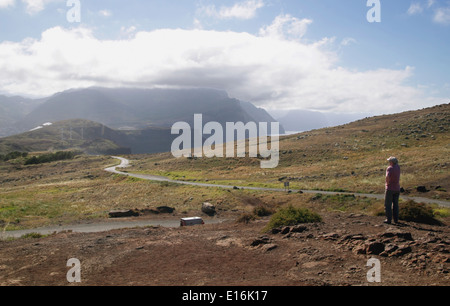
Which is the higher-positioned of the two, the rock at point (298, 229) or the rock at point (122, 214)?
the rock at point (298, 229)

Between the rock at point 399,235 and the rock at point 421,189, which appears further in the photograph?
the rock at point 421,189

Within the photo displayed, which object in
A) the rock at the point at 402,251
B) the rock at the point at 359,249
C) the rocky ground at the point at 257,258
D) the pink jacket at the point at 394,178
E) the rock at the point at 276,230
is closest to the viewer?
the rocky ground at the point at 257,258

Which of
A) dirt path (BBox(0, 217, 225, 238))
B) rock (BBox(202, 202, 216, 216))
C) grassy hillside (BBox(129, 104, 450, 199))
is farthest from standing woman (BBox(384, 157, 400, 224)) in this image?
rock (BBox(202, 202, 216, 216))

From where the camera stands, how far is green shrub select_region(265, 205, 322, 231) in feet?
48.2

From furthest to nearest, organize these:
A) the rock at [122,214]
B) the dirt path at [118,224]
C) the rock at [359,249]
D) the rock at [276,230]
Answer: the rock at [122,214], the dirt path at [118,224], the rock at [276,230], the rock at [359,249]

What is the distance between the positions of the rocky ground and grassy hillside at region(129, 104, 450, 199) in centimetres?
2213

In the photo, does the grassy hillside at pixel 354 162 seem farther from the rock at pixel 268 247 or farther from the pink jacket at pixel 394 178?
the rock at pixel 268 247

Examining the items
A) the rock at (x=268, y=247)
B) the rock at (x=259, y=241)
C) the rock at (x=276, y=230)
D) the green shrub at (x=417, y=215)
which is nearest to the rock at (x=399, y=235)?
the rock at (x=268, y=247)

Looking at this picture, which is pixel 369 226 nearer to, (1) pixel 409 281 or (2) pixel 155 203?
(1) pixel 409 281

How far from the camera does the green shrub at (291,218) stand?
14.7 m

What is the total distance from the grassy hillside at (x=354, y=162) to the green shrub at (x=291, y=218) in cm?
1949

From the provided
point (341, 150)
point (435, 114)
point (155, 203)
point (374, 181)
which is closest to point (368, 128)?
point (435, 114)

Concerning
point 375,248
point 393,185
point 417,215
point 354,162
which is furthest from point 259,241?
point 354,162
